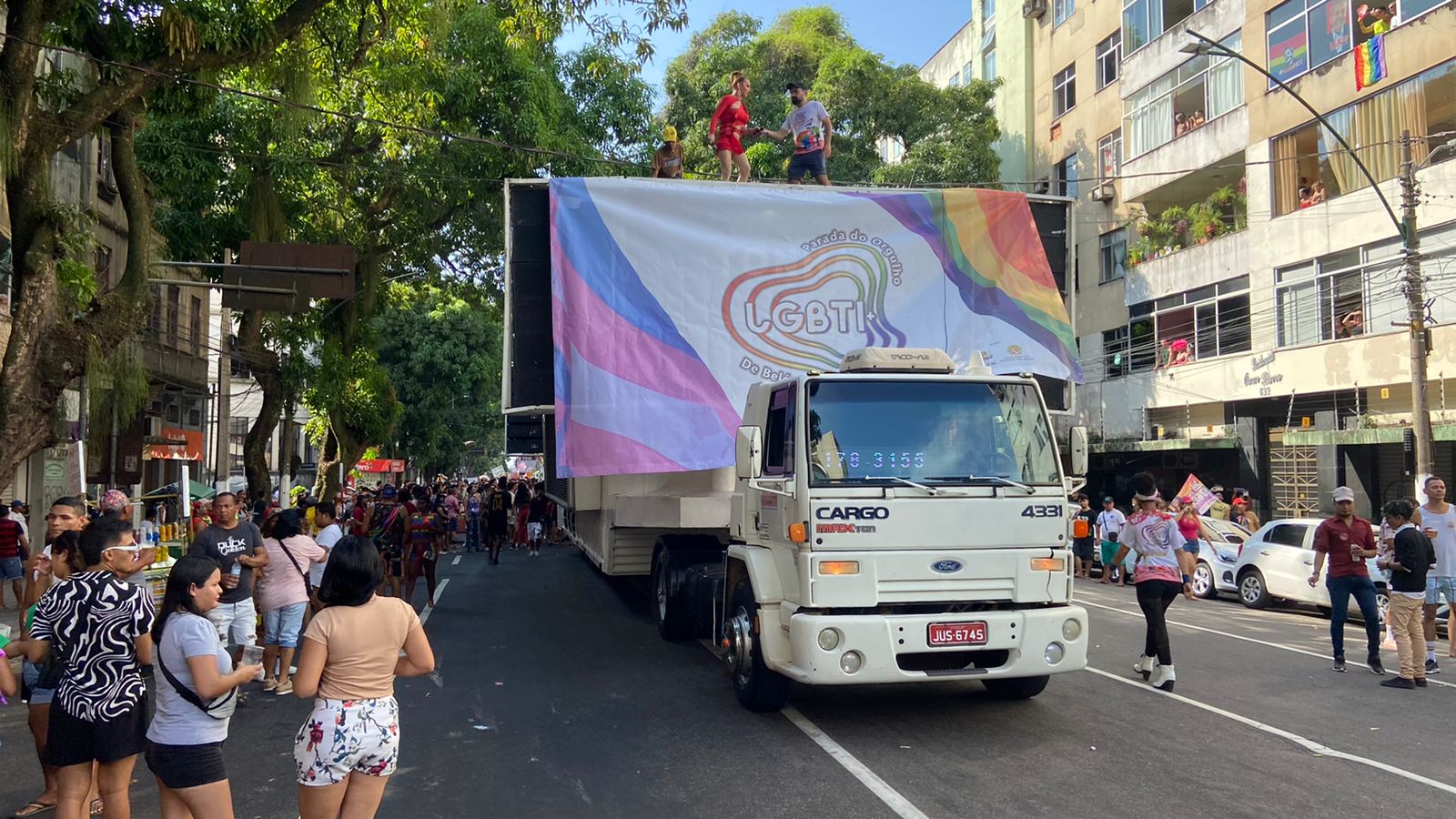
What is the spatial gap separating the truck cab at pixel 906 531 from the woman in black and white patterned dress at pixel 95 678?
372cm

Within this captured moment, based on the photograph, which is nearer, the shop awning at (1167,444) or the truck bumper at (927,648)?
the truck bumper at (927,648)

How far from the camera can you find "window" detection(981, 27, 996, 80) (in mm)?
37188

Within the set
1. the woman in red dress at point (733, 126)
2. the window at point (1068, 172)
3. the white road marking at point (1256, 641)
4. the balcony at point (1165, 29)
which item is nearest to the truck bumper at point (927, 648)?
the white road marking at point (1256, 641)

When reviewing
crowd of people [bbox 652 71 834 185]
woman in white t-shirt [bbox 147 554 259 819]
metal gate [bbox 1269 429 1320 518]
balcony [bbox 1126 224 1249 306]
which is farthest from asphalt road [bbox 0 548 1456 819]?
balcony [bbox 1126 224 1249 306]

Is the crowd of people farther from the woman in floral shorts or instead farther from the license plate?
the woman in floral shorts

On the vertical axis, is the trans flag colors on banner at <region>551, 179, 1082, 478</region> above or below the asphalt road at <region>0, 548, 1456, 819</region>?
above

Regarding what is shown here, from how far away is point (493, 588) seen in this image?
1627 centimetres

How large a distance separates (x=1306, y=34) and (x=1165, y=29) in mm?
5108

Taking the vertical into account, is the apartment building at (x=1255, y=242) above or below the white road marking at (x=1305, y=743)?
above

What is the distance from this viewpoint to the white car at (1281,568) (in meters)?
14.4

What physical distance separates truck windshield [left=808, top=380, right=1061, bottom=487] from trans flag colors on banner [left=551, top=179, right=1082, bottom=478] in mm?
1226

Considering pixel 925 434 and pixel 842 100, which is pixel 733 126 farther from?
→ pixel 842 100

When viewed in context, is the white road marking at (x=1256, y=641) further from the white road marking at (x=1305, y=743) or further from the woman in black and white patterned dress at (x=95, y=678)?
the woman in black and white patterned dress at (x=95, y=678)

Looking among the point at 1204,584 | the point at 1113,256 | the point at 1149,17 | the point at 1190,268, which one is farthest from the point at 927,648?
the point at 1149,17
